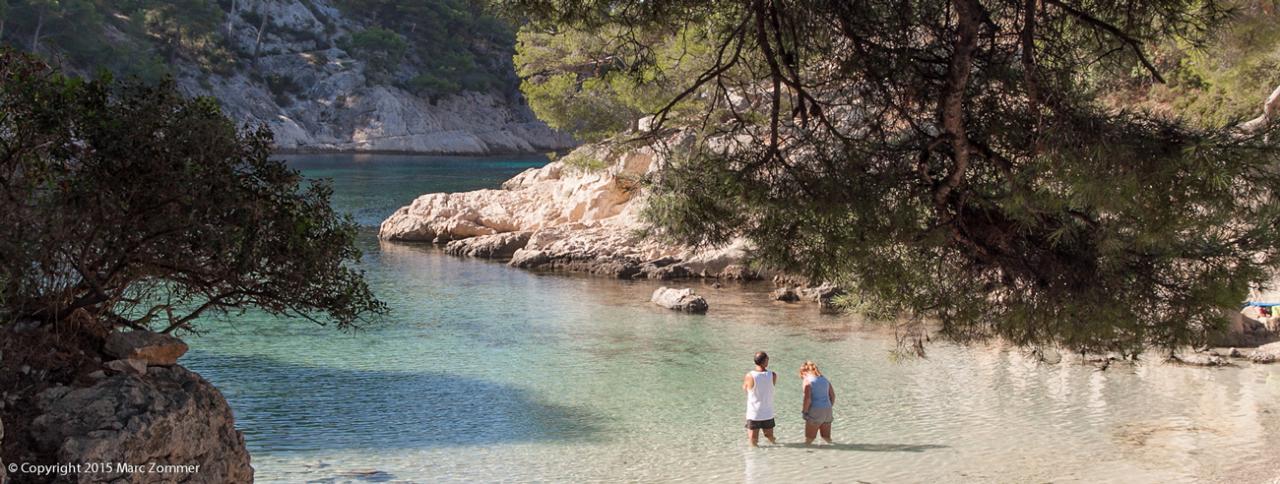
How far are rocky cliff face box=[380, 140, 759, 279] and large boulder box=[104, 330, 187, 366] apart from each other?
16305mm

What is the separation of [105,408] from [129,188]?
1.17 meters

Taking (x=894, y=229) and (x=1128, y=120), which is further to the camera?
(x=894, y=229)

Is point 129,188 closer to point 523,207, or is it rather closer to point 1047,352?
point 1047,352

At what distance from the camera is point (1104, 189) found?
4.91m

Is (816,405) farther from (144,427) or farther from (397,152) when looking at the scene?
(397,152)

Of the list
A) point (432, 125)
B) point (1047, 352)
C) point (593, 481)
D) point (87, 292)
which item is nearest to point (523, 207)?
point (1047, 352)

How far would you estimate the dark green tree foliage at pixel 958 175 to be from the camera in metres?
5.78

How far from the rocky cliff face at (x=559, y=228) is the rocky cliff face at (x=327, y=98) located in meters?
34.7

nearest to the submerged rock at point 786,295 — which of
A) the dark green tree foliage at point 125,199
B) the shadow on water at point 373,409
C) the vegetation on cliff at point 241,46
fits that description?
the shadow on water at point 373,409

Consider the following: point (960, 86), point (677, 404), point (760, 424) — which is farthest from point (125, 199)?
point (677, 404)

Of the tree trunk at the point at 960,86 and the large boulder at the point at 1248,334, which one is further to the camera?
the large boulder at the point at 1248,334

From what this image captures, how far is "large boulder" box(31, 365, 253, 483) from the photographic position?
18.5ft

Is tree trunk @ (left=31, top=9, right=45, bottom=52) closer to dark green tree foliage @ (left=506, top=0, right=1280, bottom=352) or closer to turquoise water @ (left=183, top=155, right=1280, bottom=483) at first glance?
turquoise water @ (left=183, top=155, right=1280, bottom=483)

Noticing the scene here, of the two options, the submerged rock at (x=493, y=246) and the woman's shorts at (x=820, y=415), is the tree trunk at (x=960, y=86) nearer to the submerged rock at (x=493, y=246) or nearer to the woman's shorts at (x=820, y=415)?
the woman's shorts at (x=820, y=415)
